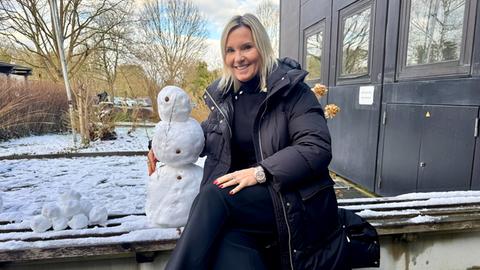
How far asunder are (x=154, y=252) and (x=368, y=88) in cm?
353

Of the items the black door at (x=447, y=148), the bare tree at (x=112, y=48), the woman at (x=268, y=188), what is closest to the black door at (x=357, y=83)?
the black door at (x=447, y=148)

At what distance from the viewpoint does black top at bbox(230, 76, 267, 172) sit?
1510mm

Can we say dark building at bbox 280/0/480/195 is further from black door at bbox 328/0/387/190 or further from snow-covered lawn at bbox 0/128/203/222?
snow-covered lawn at bbox 0/128/203/222

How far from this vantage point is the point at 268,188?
1266 millimetres

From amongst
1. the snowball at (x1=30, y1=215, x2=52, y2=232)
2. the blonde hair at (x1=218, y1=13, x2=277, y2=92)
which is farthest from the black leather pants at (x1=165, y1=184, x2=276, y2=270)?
the snowball at (x1=30, y1=215, x2=52, y2=232)

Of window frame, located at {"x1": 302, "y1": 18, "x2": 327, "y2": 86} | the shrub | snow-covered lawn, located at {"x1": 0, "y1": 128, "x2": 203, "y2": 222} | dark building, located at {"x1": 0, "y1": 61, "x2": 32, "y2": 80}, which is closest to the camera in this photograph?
snow-covered lawn, located at {"x1": 0, "y1": 128, "x2": 203, "y2": 222}

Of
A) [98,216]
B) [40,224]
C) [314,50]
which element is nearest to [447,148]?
[98,216]

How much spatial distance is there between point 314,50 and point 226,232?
5.52 meters

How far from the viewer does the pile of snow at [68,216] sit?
1678 millimetres

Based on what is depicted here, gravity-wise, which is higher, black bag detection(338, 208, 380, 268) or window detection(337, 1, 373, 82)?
window detection(337, 1, 373, 82)

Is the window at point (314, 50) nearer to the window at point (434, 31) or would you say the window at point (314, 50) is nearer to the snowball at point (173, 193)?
the window at point (434, 31)

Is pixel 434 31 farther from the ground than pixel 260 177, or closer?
farther from the ground

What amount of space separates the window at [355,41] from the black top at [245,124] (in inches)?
125

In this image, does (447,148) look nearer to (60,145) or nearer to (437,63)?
(437,63)
